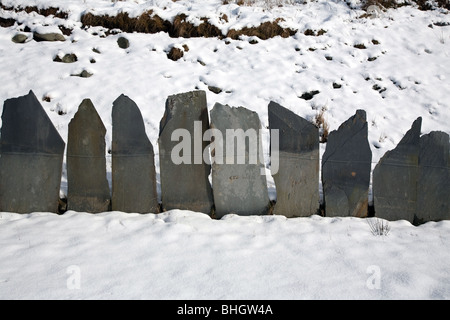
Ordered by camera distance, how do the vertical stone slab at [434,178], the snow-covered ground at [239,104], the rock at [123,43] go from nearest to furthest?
the snow-covered ground at [239,104] → the vertical stone slab at [434,178] → the rock at [123,43]

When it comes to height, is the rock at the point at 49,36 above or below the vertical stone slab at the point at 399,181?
above

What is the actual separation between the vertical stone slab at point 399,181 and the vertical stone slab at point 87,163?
7.92 feet

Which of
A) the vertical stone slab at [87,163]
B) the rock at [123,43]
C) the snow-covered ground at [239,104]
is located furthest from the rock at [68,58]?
the vertical stone slab at [87,163]

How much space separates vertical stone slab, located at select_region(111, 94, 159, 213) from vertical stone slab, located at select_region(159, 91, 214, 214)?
0.12 m

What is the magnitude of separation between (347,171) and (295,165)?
0.46 meters

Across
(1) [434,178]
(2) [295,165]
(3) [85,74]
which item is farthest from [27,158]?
(1) [434,178]

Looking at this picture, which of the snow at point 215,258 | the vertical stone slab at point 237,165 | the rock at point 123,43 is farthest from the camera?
the rock at point 123,43

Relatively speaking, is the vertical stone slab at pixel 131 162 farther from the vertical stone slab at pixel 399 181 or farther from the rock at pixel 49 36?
the rock at pixel 49 36

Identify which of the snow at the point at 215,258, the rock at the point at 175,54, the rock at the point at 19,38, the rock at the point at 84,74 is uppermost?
the rock at the point at 19,38

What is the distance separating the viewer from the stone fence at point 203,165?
302 centimetres

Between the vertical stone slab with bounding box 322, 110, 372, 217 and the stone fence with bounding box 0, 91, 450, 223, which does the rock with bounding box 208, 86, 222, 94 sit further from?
the vertical stone slab with bounding box 322, 110, 372, 217

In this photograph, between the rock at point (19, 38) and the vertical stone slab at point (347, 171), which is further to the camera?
the rock at point (19, 38)
